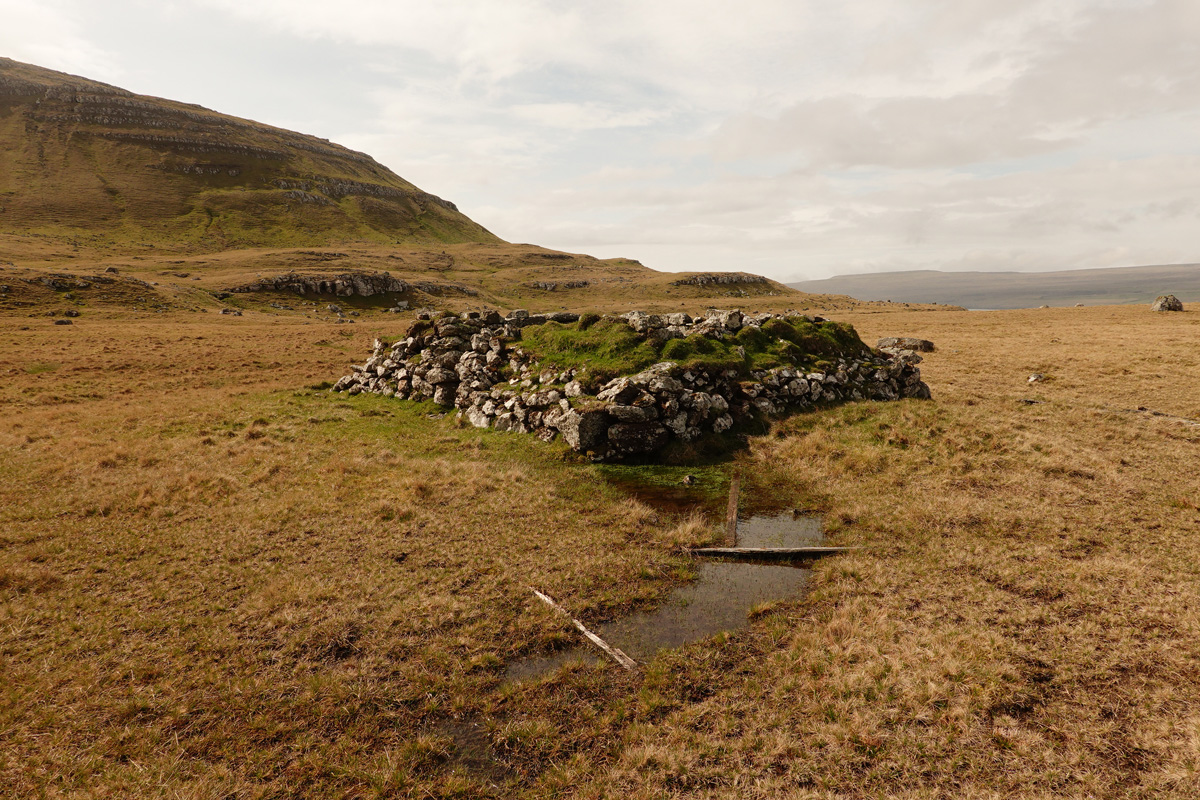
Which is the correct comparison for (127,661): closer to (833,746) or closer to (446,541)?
(446,541)

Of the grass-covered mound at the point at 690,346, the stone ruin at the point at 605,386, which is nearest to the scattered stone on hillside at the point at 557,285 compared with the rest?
the stone ruin at the point at 605,386

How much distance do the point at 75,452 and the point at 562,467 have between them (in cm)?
1968

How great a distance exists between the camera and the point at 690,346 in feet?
79.4

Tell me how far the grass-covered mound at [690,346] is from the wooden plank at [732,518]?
714 cm

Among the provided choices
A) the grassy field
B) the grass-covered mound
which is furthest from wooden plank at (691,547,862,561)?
the grass-covered mound

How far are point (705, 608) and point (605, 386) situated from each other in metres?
12.3

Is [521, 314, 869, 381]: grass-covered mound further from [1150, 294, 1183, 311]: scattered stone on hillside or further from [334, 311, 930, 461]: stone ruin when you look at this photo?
[1150, 294, 1183, 311]: scattered stone on hillside

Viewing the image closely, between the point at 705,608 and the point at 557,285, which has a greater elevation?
the point at 557,285

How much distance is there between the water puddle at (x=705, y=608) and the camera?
9672 mm

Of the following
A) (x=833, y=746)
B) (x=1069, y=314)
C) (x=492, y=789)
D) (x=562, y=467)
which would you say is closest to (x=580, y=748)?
(x=492, y=789)

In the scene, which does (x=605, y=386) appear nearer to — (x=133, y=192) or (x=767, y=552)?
(x=767, y=552)

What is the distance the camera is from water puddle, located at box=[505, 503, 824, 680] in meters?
9.67

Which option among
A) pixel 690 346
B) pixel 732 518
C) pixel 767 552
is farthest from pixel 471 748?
pixel 690 346

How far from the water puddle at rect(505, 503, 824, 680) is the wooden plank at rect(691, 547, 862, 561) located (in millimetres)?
323
